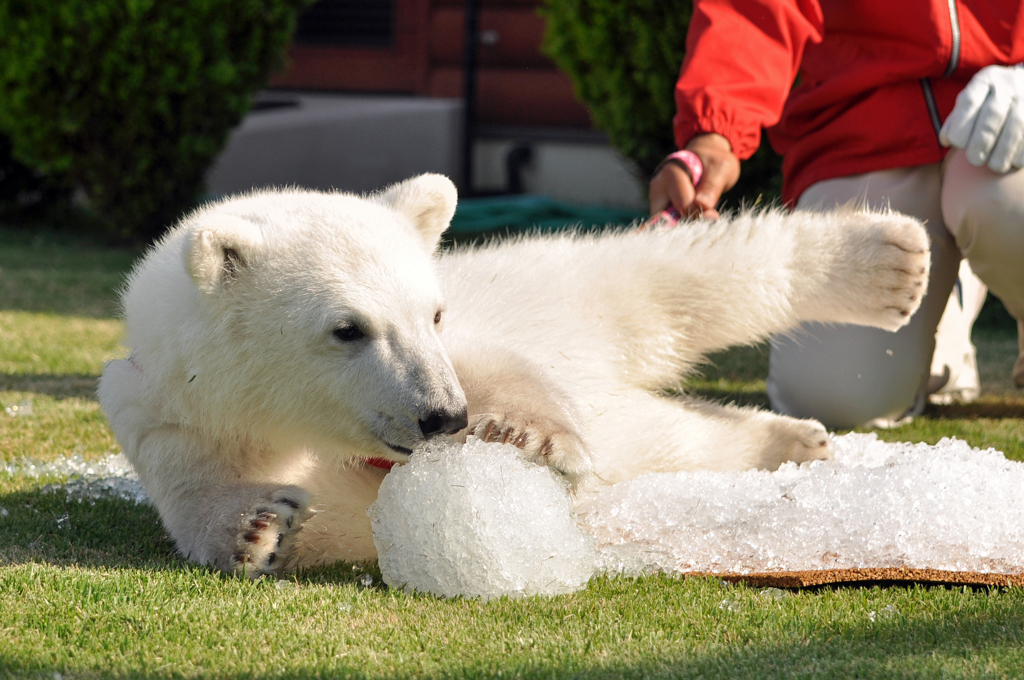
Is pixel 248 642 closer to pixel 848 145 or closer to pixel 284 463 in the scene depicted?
pixel 284 463

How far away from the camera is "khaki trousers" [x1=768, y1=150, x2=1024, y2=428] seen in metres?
3.44

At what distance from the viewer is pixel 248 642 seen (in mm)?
1677

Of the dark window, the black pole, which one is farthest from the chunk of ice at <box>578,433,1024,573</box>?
the dark window

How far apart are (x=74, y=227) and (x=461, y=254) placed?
6347 millimetres

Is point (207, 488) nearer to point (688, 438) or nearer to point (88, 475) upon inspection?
point (88, 475)

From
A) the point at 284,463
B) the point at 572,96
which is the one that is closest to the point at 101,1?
the point at 572,96

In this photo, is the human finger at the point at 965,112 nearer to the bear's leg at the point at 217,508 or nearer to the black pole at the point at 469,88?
the bear's leg at the point at 217,508

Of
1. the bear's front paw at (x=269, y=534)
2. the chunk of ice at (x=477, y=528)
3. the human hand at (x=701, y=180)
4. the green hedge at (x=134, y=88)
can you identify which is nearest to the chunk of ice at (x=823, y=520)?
the chunk of ice at (x=477, y=528)

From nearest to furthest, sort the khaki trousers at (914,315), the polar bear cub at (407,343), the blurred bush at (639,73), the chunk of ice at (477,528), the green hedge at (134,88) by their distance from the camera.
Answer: the chunk of ice at (477,528), the polar bear cub at (407,343), the khaki trousers at (914,315), the blurred bush at (639,73), the green hedge at (134,88)

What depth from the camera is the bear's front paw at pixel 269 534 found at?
2.00m

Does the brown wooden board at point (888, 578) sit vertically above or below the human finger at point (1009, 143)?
below

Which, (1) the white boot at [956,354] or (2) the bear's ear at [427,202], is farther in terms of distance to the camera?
(1) the white boot at [956,354]

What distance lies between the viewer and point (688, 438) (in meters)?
2.66

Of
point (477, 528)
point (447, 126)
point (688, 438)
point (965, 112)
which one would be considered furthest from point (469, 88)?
point (477, 528)
